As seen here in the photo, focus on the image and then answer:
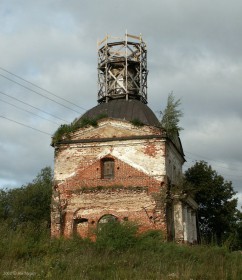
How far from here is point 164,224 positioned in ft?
59.2

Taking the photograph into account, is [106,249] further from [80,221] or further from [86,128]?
[86,128]

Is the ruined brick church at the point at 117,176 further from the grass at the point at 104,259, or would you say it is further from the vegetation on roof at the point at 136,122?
the grass at the point at 104,259

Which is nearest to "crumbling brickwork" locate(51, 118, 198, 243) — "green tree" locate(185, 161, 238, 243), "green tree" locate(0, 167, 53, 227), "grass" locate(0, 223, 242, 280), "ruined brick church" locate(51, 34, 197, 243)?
"ruined brick church" locate(51, 34, 197, 243)

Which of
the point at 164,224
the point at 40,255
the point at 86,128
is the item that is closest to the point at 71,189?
the point at 86,128

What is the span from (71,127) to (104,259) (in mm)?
10960

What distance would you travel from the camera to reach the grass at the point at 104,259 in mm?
8516

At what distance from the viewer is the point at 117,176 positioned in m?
19.4

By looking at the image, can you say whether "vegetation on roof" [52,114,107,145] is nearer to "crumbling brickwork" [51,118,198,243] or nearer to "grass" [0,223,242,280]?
"crumbling brickwork" [51,118,198,243]

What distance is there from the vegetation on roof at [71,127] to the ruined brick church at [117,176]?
0.15 ft

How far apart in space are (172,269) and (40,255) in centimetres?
329

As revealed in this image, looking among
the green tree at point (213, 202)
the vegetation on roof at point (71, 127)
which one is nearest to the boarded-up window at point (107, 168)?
the vegetation on roof at point (71, 127)

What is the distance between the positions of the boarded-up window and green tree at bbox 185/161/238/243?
853cm

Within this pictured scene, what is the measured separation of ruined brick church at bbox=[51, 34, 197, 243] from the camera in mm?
18656

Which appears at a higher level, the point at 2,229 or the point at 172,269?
the point at 2,229
